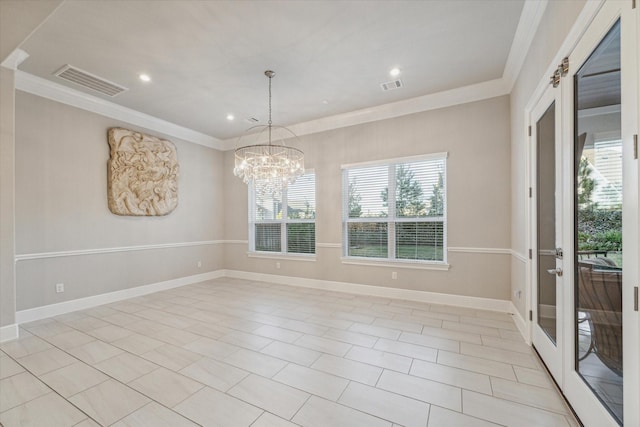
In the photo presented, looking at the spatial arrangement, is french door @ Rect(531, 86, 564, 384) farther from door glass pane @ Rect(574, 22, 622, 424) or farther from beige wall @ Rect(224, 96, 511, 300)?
beige wall @ Rect(224, 96, 511, 300)

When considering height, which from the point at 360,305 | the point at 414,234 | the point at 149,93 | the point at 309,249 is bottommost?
the point at 360,305

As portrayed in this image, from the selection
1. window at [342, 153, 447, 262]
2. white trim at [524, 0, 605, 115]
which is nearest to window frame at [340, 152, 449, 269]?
window at [342, 153, 447, 262]

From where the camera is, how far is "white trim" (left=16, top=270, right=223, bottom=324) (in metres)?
3.56

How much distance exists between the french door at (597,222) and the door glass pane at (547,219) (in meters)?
0.02

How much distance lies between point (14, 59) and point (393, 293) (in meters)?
5.67

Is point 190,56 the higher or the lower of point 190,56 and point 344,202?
the higher

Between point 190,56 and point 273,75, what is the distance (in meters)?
0.97

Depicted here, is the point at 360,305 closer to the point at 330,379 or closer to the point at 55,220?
the point at 330,379

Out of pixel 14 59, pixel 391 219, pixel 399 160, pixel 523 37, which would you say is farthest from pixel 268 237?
pixel 523 37

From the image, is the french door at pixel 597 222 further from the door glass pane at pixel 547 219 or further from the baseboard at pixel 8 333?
the baseboard at pixel 8 333

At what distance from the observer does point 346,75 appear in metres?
3.56

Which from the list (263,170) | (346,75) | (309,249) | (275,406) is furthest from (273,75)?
(275,406)

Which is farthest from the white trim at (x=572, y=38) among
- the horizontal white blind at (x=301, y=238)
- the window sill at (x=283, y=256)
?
the window sill at (x=283, y=256)

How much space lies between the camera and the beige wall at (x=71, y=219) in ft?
11.6
